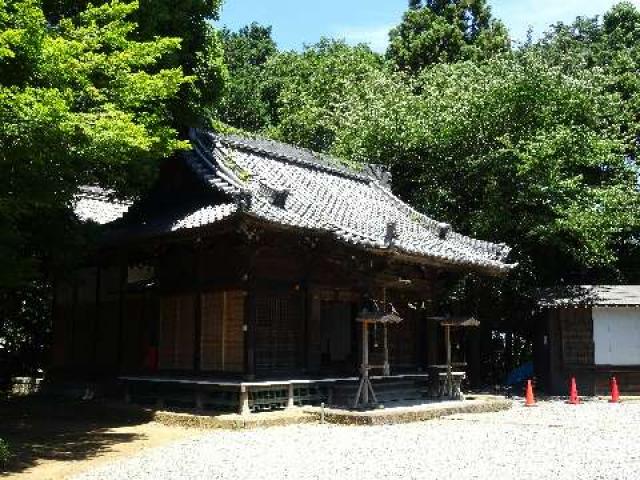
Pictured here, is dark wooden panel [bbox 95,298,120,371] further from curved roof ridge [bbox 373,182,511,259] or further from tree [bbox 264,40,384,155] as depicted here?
tree [bbox 264,40,384,155]

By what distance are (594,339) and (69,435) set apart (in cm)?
1677

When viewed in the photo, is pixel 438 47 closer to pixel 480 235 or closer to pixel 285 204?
pixel 480 235

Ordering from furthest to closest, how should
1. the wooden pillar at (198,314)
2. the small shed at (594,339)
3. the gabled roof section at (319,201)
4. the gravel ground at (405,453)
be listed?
the small shed at (594,339), the wooden pillar at (198,314), the gabled roof section at (319,201), the gravel ground at (405,453)

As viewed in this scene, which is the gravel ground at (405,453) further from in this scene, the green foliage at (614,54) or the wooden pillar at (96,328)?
the green foliage at (614,54)

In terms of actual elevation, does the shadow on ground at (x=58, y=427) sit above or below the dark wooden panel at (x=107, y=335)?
below

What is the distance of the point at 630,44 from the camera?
3312 cm

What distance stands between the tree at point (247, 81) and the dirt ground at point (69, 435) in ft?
81.8

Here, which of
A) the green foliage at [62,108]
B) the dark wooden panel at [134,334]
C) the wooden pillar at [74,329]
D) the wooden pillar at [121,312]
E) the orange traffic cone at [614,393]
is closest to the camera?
the green foliage at [62,108]

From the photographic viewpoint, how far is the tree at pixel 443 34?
124 ft

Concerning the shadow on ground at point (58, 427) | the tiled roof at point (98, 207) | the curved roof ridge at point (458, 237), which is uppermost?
the tiled roof at point (98, 207)

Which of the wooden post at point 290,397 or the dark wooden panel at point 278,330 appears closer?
the wooden post at point 290,397

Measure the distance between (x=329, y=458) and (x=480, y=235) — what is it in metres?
15.0

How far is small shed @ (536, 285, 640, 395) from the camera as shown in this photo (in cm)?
2136

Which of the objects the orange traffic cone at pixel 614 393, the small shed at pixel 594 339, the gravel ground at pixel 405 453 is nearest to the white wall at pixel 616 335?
the small shed at pixel 594 339
